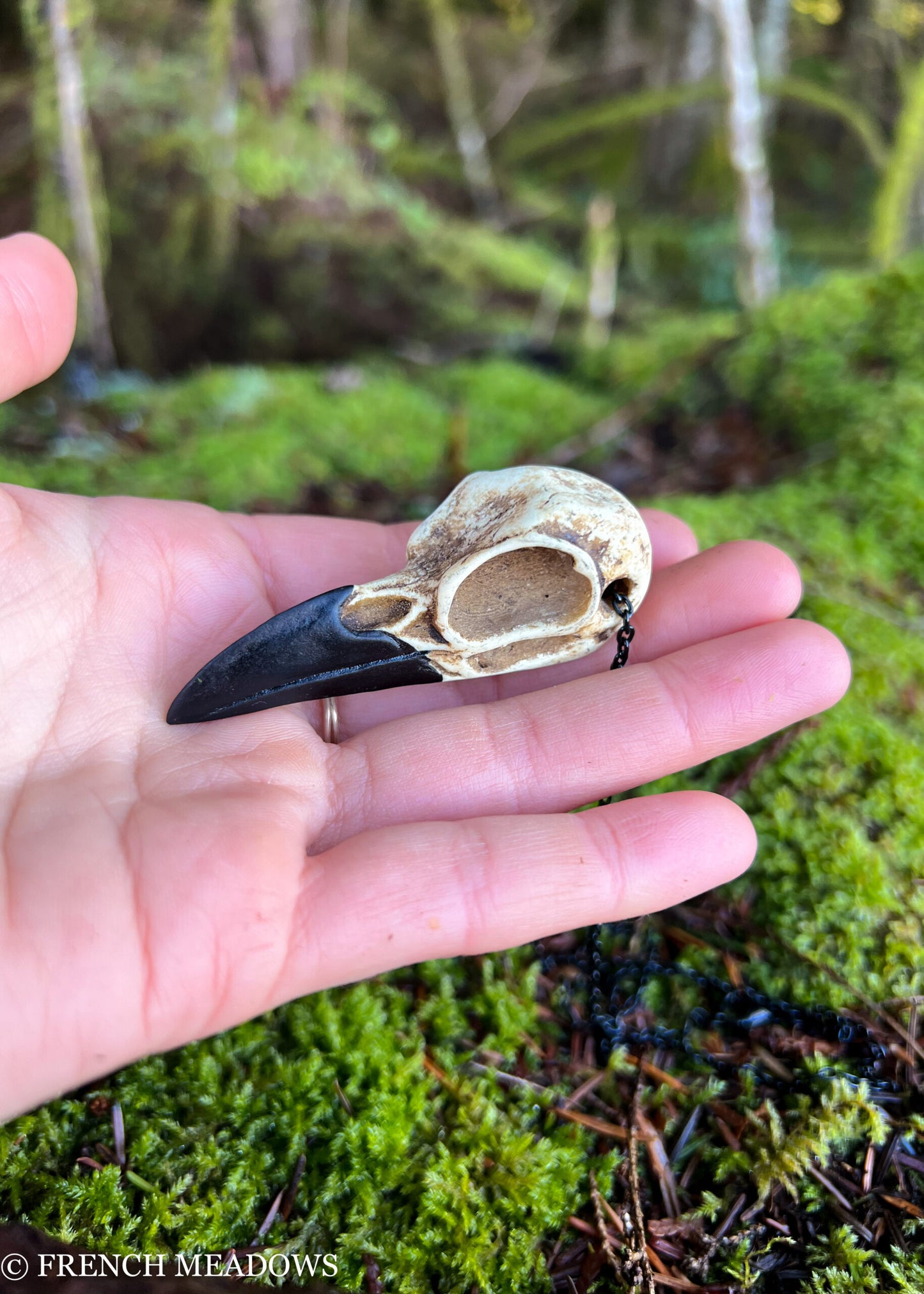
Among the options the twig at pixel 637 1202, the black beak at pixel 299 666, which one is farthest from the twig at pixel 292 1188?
the black beak at pixel 299 666

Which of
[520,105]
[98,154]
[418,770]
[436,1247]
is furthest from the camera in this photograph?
[520,105]

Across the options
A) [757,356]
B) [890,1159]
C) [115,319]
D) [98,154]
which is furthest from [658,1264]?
[98,154]

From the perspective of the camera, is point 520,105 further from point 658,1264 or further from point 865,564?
point 658,1264

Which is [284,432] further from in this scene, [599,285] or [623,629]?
[599,285]

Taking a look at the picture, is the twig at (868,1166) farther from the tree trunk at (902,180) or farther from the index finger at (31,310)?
the tree trunk at (902,180)

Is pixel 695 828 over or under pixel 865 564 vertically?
over

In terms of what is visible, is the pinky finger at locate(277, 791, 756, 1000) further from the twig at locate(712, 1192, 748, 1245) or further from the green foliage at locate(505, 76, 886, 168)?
the green foliage at locate(505, 76, 886, 168)
